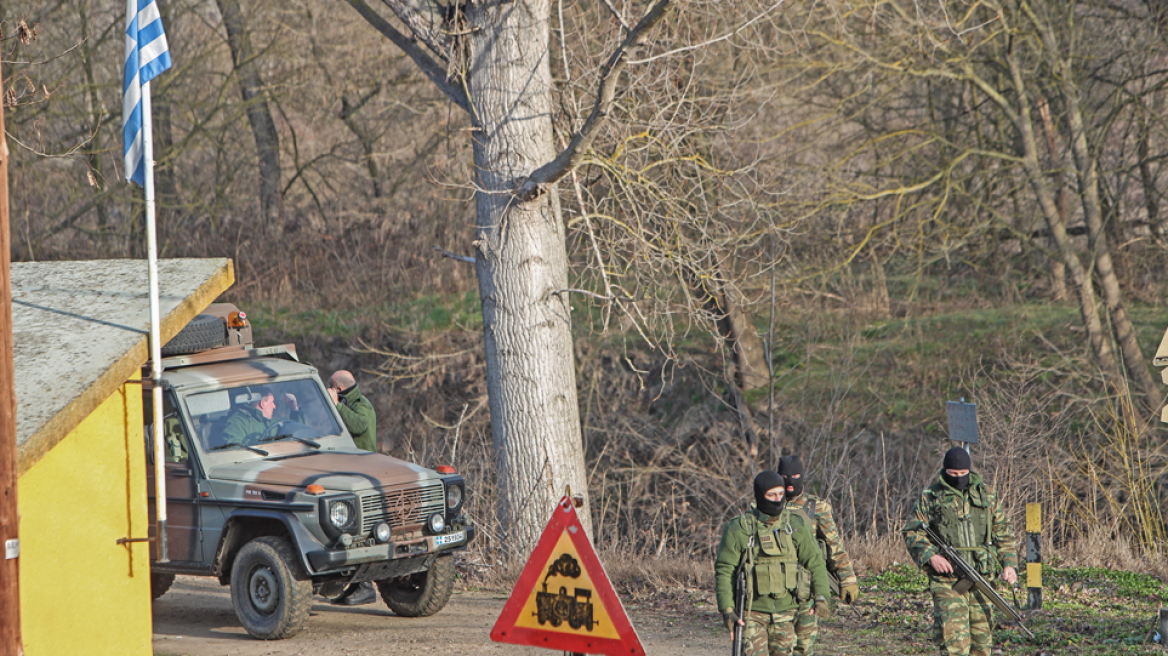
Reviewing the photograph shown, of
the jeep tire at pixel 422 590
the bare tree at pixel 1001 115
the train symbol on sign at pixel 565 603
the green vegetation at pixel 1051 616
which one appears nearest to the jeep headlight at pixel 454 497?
the jeep tire at pixel 422 590

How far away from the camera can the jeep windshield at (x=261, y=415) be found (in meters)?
8.50

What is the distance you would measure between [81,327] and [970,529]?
5419 millimetres

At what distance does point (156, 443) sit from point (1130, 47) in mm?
14960

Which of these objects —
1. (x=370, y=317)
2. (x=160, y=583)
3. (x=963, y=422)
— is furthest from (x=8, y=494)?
(x=370, y=317)

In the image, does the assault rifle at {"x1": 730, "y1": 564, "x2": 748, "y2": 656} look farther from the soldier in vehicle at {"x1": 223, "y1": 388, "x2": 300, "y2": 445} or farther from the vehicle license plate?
the soldier in vehicle at {"x1": 223, "y1": 388, "x2": 300, "y2": 445}

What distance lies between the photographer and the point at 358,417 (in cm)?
945

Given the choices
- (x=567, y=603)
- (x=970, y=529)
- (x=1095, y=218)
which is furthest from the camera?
(x=1095, y=218)

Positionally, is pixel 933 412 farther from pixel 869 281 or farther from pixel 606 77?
pixel 606 77

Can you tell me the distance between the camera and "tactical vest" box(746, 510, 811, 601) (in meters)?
5.98

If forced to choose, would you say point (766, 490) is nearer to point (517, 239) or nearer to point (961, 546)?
point (961, 546)

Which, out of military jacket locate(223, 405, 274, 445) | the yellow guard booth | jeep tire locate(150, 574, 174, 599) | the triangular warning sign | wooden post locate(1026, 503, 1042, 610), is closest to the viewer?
the triangular warning sign

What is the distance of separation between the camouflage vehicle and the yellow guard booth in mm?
1831

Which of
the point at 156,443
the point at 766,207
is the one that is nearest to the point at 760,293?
the point at 766,207

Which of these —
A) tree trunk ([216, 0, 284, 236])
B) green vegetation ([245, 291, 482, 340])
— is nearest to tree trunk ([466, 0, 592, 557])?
green vegetation ([245, 291, 482, 340])
